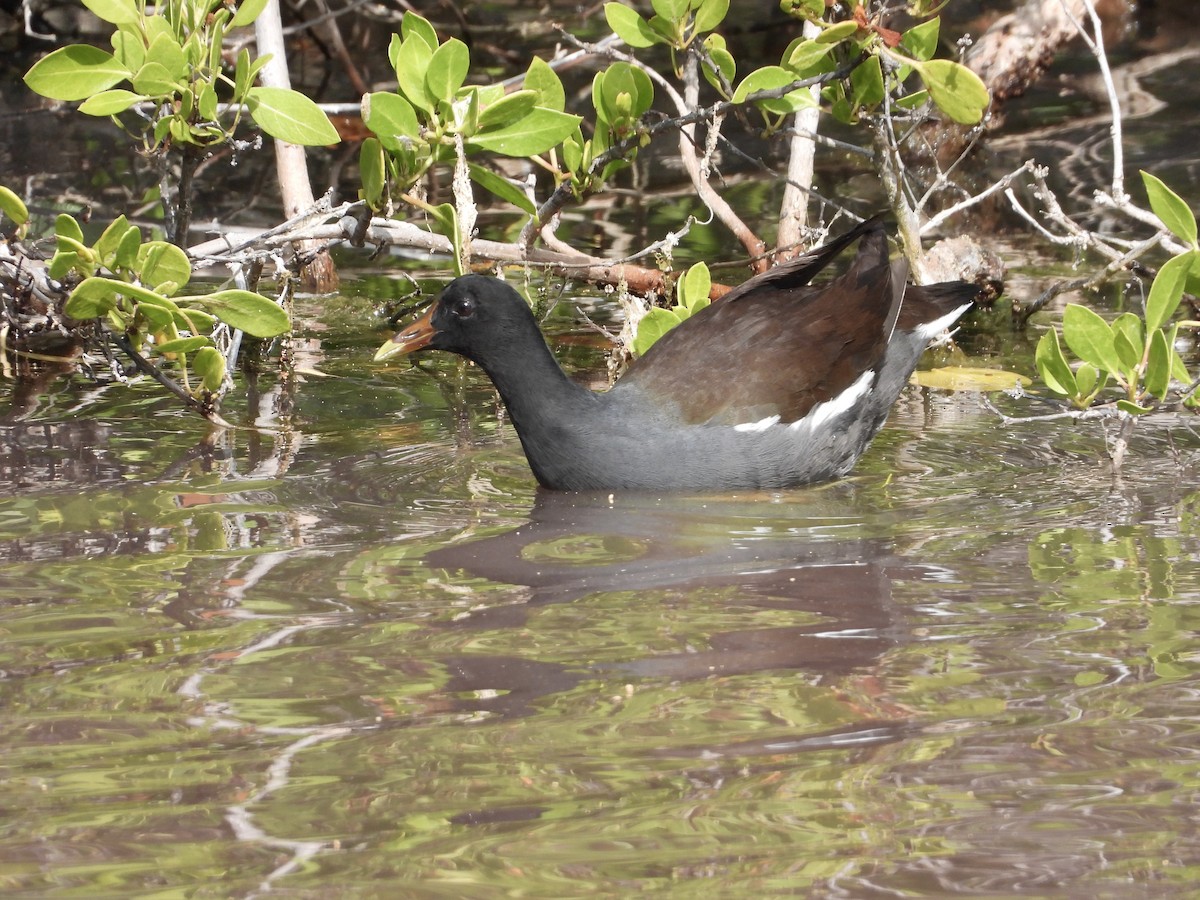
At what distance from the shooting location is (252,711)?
2787mm

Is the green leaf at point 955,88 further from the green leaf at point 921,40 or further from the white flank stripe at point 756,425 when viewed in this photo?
the white flank stripe at point 756,425

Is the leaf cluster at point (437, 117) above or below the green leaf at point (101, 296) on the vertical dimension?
above

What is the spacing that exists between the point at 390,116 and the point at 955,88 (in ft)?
5.09

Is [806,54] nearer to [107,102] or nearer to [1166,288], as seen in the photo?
[1166,288]

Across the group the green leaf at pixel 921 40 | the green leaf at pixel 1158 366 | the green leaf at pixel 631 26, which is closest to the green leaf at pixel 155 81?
the green leaf at pixel 631 26

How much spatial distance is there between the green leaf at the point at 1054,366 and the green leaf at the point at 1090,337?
0.15 feet

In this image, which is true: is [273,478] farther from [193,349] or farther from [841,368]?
[841,368]

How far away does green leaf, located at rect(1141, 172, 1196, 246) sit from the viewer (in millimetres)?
4055

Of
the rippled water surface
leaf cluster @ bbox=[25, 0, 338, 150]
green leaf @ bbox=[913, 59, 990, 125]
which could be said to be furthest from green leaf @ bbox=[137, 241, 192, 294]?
green leaf @ bbox=[913, 59, 990, 125]

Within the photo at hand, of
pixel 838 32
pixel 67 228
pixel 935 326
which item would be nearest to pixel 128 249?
pixel 67 228

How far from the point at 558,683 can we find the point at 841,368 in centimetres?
211

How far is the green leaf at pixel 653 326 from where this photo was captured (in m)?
5.01

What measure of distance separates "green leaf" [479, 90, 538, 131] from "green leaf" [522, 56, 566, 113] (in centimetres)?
19

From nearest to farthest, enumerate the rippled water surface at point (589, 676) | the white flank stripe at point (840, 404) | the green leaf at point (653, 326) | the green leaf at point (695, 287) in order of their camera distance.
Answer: the rippled water surface at point (589, 676), the white flank stripe at point (840, 404), the green leaf at point (653, 326), the green leaf at point (695, 287)
